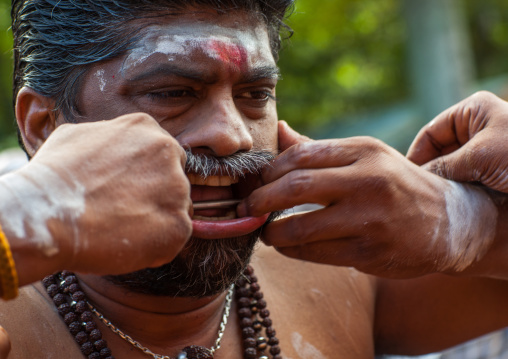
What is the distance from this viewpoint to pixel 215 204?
215 cm

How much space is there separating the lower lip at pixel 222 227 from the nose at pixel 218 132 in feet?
0.75

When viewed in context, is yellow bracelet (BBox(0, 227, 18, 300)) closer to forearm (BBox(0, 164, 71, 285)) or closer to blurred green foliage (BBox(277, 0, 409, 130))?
forearm (BBox(0, 164, 71, 285))

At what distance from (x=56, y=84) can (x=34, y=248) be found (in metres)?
1.03

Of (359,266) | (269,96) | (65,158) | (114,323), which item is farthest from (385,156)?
(114,323)

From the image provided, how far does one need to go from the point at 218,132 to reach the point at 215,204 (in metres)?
0.24

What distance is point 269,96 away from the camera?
2.53 meters

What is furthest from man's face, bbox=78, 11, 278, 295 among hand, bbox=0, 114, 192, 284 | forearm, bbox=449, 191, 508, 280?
forearm, bbox=449, 191, 508, 280

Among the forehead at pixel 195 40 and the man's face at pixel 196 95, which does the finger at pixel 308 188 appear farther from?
the forehead at pixel 195 40

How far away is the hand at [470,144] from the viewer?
8.25 ft

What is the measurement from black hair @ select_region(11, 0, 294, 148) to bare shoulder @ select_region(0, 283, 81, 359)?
0.67m

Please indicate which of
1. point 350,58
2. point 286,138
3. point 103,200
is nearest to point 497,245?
point 286,138

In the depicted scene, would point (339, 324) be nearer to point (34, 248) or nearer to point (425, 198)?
point (425, 198)

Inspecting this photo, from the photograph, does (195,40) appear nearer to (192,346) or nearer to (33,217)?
(33,217)

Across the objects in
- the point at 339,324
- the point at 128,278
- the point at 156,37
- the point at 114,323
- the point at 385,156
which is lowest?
the point at 339,324
